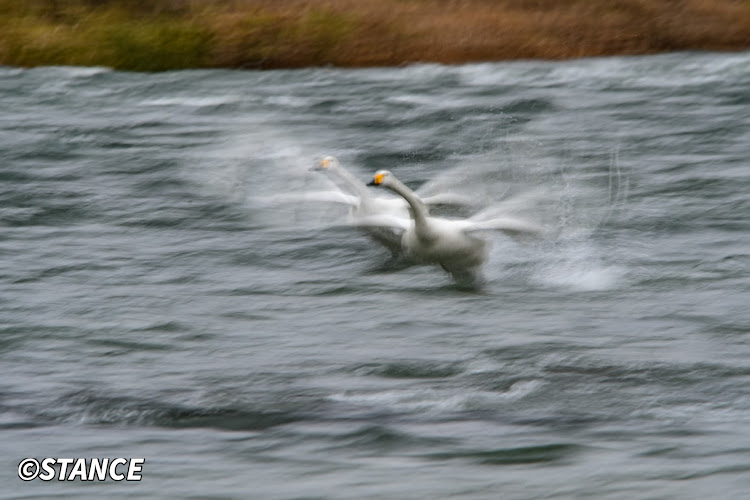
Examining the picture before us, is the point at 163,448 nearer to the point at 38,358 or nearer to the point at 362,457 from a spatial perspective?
the point at 362,457

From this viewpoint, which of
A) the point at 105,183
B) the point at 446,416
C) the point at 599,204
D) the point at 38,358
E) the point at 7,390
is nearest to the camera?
the point at 446,416

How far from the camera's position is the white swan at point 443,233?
12.6 meters

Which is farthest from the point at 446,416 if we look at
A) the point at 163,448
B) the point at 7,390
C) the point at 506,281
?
the point at 506,281

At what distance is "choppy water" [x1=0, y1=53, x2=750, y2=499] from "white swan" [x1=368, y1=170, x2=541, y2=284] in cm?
31

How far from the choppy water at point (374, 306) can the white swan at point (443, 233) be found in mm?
312

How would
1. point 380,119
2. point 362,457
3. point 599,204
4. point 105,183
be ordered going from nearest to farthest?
point 362,457
point 599,204
point 105,183
point 380,119

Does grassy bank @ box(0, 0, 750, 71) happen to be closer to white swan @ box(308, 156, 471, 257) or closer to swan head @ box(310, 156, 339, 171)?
white swan @ box(308, 156, 471, 257)

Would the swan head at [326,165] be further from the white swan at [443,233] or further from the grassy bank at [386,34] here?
the grassy bank at [386,34]

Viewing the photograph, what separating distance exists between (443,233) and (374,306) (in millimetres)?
836

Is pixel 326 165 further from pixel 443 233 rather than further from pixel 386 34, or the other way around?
pixel 386 34

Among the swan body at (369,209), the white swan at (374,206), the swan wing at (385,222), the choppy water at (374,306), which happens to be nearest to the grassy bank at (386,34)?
the choppy water at (374,306)

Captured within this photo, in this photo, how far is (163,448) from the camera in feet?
29.5

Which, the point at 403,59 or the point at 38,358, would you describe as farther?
the point at 403,59

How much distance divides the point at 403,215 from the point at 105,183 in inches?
249
